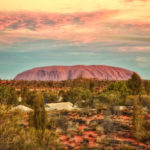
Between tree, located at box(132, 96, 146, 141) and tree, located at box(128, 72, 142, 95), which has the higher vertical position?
tree, located at box(128, 72, 142, 95)

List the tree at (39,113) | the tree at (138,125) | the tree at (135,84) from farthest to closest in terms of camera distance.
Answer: the tree at (135,84), the tree at (138,125), the tree at (39,113)

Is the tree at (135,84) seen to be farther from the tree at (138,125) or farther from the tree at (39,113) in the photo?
the tree at (39,113)

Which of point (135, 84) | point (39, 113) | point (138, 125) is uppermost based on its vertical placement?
point (135, 84)

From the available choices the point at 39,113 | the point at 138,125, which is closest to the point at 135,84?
the point at 138,125

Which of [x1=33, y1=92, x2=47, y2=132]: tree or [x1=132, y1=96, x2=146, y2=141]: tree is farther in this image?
[x1=132, y1=96, x2=146, y2=141]: tree

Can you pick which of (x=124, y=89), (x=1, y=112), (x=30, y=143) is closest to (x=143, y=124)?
(x=30, y=143)

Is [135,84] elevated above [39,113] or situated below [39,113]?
above

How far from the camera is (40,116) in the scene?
14836mm

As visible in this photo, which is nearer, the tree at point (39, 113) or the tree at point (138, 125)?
the tree at point (39, 113)

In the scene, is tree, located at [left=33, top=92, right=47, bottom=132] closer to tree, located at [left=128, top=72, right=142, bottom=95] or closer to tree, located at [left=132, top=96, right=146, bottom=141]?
tree, located at [left=132, top=96, right=146, bottom=141]

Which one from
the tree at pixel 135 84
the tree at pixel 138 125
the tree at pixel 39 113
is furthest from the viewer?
the tree at pixel 135 84

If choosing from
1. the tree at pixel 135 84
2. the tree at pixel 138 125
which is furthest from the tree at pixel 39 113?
the tree at pixel 135 84

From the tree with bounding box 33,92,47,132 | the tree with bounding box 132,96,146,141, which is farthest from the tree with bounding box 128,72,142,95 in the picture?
the tree with bounding box 33,92,47,132

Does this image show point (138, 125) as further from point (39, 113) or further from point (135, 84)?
point (135, 84)
